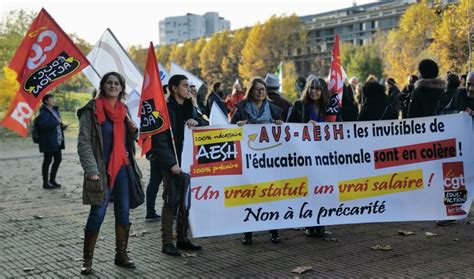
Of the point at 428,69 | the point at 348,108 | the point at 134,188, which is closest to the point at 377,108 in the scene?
the point at 428,69

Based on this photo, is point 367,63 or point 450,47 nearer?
point 450,47

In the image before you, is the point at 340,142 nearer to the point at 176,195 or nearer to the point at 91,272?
the point at 176,195

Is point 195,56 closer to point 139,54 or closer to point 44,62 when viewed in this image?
point 139,54

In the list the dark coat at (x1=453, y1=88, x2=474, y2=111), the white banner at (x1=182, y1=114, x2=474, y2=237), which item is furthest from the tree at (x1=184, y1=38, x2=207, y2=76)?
the white banner at (x1=182, y1=114, x2=474, y2=237)

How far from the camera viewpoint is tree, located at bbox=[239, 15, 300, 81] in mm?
98806

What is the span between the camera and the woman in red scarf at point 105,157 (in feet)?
18.4

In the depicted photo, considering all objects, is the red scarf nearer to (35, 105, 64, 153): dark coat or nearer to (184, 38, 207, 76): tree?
(35, 105, 64, 153): dark coat

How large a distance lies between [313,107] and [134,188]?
247 cm

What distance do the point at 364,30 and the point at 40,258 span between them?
10910cm

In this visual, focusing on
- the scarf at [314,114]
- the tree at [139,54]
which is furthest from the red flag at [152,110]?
the tree at [139,54]

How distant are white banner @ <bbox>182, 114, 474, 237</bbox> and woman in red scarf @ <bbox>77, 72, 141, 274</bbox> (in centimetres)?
81

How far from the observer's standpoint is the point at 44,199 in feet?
34.9

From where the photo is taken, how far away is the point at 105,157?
579 cm

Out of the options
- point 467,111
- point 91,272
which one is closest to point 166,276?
point 91,272
